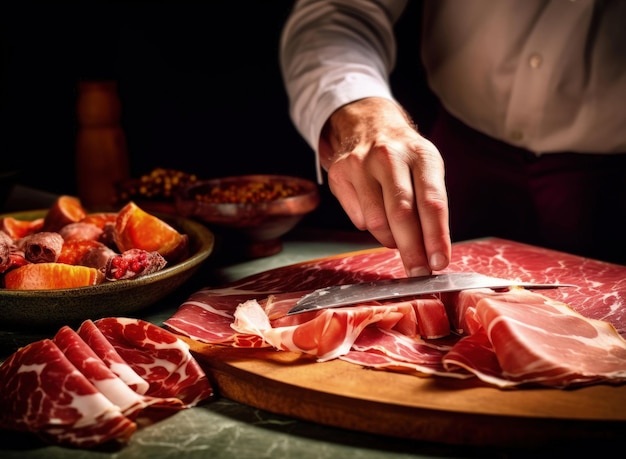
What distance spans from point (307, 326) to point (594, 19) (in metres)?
1.37

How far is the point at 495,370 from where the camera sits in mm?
1065

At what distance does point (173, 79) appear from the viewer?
3105mm

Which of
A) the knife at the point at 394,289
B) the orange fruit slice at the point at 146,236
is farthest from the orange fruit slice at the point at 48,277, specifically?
the knife at the point at 394,289

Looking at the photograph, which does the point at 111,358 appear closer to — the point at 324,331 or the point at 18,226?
the point at 324,331

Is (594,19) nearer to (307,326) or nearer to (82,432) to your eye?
(307,326)

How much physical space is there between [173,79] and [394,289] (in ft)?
7.25

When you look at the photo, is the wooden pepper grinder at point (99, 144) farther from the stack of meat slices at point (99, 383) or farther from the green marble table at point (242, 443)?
the green marble table at point (242, 443)

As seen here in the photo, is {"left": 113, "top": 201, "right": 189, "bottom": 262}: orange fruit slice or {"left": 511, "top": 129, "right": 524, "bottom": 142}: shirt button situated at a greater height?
{"left": 511, "top": 129, "right": 524, "bottom": 142}: shirt button

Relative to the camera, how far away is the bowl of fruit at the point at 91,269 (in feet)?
4.19

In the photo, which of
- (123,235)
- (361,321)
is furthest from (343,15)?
(361,321)

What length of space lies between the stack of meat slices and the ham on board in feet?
0.31

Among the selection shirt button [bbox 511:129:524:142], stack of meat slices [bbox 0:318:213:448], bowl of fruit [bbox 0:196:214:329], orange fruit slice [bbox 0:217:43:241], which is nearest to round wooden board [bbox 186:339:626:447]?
stack of meat slices [bbox 0:318:213:448]

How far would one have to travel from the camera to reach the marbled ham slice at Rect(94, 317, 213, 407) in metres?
1.12

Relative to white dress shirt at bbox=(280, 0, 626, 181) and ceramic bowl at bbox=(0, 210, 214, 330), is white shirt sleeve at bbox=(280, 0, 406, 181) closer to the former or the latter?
white dress shirt at bbox=(280, 0, 626, 181)
